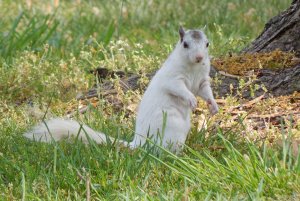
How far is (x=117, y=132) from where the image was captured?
15.9 feet

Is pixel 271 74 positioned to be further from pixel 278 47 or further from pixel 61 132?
pixel 61 132

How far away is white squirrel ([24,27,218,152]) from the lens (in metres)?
4.76

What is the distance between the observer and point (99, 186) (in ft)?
13.8

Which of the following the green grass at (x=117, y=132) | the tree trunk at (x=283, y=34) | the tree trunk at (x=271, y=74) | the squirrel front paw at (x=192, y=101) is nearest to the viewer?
the green grass at (x=117, y=132)

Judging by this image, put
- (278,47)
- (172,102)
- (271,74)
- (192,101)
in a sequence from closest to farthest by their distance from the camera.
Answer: (192,101) < (172,102) < (271,74) < (278,47)

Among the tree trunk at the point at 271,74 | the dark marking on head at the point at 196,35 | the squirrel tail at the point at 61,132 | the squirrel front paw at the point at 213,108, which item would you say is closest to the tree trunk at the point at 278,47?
the tree trunk at the point at 271,74

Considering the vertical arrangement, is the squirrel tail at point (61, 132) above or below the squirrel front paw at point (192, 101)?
below

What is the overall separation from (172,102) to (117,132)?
328mm

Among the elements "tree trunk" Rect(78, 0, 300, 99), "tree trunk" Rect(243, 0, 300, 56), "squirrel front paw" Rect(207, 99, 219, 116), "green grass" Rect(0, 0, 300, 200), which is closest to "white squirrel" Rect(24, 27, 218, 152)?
"squirrel front paw" Rect(207, 99, 219, 116)

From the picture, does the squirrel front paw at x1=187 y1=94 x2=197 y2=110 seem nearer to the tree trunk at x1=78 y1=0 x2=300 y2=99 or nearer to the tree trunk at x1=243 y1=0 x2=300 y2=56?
the tree trunk at x1=78 y1=0 x2=300 y2=99

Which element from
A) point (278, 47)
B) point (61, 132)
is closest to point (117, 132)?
point (61, 132)

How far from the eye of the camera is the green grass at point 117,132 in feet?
13.0

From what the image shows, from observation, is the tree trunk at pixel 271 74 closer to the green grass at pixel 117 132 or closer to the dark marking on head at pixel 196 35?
the green grass at pixel 117 132

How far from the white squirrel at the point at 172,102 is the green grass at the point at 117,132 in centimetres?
11
